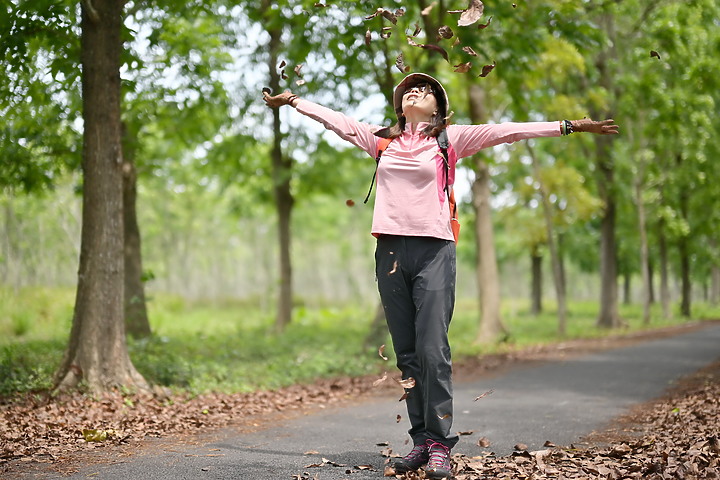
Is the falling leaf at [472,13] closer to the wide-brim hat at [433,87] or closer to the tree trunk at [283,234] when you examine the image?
the wide-brim hat at [433,87]

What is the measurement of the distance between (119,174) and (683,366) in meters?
10.1

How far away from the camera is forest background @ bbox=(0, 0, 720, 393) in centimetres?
793

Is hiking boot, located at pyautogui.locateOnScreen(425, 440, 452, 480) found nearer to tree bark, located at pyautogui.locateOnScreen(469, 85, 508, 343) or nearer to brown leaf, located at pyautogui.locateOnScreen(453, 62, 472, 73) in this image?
brown leaf, located at pyautogui.locateOnScreen(453, 62, 472, 73)

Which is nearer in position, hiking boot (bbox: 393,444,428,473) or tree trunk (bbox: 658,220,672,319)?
hiking boot (bbox: 393,444,428,473)

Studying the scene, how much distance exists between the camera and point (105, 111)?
794 cm

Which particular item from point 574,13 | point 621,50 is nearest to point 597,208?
point 621,50

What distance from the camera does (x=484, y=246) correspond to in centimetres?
1739

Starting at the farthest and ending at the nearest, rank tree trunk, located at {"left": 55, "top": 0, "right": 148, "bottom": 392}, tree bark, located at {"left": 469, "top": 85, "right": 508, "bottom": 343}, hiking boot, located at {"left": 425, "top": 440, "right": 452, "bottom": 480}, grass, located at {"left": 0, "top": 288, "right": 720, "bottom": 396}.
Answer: tree bark, located at {"left": 469, "top": 85, "right": 508, "bottom": 343}, grass, located at {"left": 0, "top": 288, "right": 720, "bottom": 396}, tree trunk, located at {"left": 55, "top": 0, "right": 148, "bottom": 392}, hiking boot, located at {"left": 425, "top": 440, "right": 452, "bottom": 480}

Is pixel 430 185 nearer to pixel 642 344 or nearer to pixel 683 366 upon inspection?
pixel 683 366

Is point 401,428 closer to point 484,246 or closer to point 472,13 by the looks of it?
point 472,13

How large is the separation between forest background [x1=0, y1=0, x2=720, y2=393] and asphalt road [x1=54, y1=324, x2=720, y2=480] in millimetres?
2574

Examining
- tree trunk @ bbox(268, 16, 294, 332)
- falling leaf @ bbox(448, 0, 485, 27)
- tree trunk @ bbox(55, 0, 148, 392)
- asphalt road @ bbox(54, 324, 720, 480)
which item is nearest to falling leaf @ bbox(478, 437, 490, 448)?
asphalt road @ bbox(54, 324, 720, 480)

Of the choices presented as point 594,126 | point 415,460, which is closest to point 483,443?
point 415,460

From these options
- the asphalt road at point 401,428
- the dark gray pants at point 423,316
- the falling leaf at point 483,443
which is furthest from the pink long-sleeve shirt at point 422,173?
the falling leaf at point 483,443
